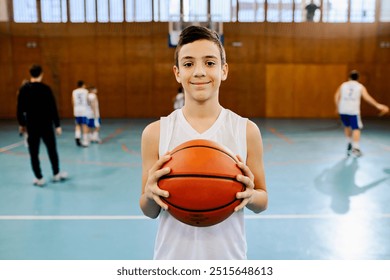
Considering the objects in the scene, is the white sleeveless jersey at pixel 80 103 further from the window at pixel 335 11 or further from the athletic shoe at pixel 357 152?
the window at pixel 335 11

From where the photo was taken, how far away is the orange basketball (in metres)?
1.48

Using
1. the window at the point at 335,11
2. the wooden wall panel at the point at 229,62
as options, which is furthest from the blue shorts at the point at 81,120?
the window at the point at 335,11

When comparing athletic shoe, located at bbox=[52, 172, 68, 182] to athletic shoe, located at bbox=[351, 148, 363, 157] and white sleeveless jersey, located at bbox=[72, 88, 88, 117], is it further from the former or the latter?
athletic shoe, located at bbox=[351, 148, 363, 157]

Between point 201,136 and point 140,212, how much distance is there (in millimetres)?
3295

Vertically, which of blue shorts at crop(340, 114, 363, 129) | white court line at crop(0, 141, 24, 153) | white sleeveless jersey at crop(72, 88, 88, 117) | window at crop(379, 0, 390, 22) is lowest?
white court line at crop(0, 141, 24, 153)

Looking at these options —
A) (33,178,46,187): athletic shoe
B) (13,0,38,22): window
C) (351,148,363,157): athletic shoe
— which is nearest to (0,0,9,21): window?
(13,0,38,22): window

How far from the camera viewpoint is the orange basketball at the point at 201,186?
1478mm

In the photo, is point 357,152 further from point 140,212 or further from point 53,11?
point 53,11

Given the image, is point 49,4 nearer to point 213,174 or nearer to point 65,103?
point 65,103

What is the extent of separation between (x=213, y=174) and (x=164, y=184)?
0.19 metres

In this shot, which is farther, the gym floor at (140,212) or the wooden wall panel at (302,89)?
the wooden wall panel at (302,89)

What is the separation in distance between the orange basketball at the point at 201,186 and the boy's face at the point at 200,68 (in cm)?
27

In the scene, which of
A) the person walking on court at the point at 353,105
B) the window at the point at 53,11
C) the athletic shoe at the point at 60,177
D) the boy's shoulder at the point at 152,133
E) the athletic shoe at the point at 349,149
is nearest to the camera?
the boy's shoulder at the point at 152,133

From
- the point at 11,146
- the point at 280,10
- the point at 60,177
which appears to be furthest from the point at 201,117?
the point at 280,10
